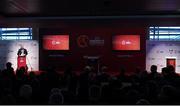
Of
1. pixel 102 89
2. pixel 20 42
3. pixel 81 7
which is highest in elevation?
pixel 81 7

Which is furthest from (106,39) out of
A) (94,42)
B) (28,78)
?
(28,78)

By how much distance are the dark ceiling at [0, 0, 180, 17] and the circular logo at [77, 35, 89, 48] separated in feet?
3.60

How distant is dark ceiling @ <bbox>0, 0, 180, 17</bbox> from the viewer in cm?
1119

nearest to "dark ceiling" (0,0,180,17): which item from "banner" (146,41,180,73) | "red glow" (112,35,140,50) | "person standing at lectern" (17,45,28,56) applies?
"red glow" (112,35,140,50)

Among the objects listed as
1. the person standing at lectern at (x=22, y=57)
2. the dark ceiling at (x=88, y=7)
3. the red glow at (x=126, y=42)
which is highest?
the dark ceiling at (x=88, y=7)

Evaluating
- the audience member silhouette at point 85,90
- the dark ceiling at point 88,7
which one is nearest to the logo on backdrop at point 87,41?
the dark ceiling at point 88,7

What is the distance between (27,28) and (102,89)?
865 cm

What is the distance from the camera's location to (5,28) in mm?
15102

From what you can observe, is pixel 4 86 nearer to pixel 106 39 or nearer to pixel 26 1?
pixel 26 1

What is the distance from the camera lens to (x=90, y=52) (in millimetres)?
15023

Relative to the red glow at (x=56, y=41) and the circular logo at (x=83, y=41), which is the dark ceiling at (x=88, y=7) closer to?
the red glow at (x=56, y=41)

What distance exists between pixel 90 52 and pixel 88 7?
3.00 meters

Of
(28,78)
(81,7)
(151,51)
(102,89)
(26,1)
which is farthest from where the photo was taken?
(151,51)

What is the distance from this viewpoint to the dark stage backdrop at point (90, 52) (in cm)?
1485
